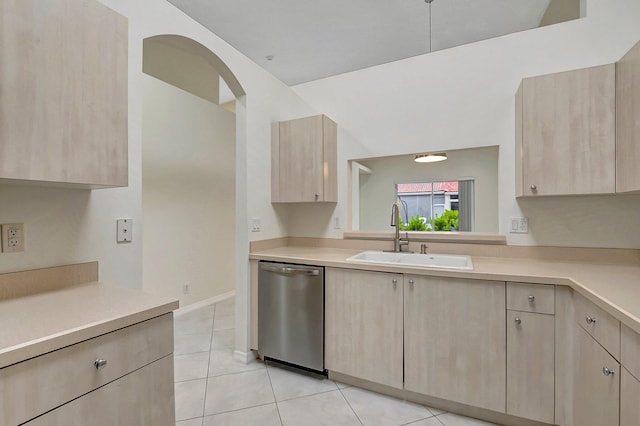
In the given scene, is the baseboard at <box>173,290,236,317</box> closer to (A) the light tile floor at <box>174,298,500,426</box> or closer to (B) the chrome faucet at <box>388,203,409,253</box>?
(A) the light tile floor at <box>174,298,500,426</box>

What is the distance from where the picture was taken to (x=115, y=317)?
971 mm

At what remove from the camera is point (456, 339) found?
1.71m

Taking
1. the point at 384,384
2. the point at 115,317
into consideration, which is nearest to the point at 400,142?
the point at 384,384

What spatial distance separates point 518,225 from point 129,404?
7.98 ft

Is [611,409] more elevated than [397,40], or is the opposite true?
[397,40]

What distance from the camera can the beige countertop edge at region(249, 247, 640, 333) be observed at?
44.1 inches

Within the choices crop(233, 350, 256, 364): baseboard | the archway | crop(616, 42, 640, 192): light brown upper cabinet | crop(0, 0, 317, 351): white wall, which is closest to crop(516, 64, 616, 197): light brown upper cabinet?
crop(616, 42, 640, 192): light brown upper cabinet

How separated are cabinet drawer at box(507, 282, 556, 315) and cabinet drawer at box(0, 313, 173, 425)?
5.58ft

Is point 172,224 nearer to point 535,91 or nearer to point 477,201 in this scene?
point 535,91

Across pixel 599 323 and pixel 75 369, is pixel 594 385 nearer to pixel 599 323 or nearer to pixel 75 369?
pixel 599 323

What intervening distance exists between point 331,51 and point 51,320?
136 inches

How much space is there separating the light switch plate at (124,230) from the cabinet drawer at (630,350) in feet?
7.17

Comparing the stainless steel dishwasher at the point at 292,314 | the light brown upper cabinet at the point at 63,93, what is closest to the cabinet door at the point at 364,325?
the stainless steel dishwasher at the point at 292,314

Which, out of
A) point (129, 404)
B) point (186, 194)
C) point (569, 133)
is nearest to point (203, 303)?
point (186, 194)
